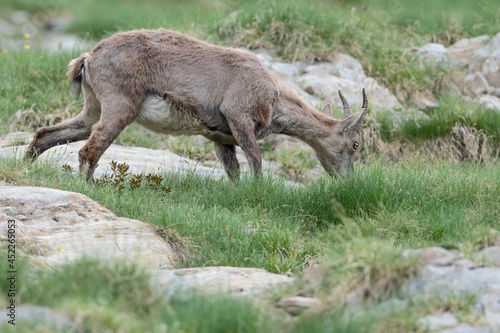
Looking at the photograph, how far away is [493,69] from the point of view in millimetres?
12148

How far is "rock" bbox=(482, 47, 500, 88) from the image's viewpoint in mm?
12117

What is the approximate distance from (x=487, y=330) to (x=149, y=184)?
4.40m

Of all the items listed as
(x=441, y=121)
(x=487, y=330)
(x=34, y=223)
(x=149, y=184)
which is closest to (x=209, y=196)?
(x=149, y=184)

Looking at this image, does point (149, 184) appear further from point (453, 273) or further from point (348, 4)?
point (348, 4)

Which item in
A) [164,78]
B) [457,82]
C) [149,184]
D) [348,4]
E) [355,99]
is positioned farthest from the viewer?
[348,4]

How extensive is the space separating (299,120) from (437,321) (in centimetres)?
516

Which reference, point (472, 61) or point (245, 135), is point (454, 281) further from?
point (472, 61)

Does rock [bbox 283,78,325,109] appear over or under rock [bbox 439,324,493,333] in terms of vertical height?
under

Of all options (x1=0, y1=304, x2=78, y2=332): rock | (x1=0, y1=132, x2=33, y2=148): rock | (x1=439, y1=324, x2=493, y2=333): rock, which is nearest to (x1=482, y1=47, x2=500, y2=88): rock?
(x1=0, y1=132, x2=33, y2=148): rock

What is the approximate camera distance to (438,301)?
3621 millimetres

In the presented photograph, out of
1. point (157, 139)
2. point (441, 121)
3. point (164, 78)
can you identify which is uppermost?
point (164, 78)

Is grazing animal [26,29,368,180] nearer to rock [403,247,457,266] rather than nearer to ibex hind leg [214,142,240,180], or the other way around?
ibex hind leg [214,142,240,180]

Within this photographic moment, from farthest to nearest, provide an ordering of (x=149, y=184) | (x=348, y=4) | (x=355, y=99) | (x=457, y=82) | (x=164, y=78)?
(x=348, y=4)
(x=457, y=82)
(x=355, y=99)
(x=164, y=78)
(x=149, y=184)

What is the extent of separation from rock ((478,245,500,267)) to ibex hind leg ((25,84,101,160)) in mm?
5152
